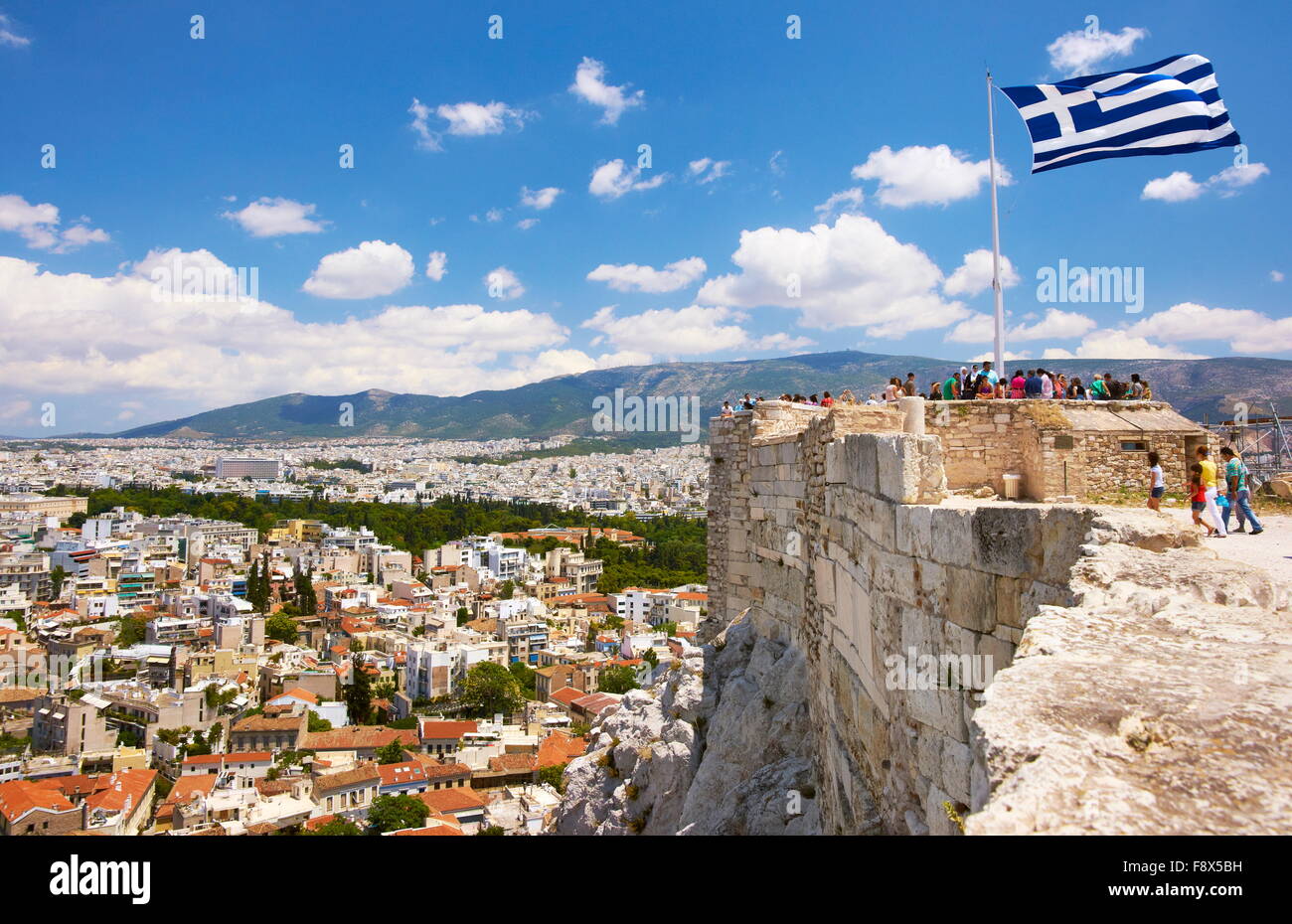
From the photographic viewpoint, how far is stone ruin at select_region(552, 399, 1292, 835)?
1.94 metres

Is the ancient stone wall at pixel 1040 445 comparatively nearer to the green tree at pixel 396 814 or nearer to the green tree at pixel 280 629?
the green tree at pixel 396 814

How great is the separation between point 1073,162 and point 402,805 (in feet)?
104

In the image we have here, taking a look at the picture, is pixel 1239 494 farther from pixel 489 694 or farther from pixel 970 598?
pixel 489 694

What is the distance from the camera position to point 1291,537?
5750 mm

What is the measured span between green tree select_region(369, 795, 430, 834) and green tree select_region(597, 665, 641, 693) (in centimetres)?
1727

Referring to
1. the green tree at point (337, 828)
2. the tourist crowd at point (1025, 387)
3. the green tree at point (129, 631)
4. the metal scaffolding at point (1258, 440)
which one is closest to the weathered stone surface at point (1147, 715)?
the tourist crowd at point (1025, 387)

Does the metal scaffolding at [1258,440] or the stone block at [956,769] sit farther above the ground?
the metal scaffolding at [1258,440]

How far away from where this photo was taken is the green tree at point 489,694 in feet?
170

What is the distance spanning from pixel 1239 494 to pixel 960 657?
Result: 3.86 m

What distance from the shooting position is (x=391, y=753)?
4191cm

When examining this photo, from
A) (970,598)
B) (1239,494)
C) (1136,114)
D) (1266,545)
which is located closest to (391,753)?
(1136,114)

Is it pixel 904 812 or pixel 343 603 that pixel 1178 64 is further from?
pixel 343 603

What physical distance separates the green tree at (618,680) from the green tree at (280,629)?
99.6ft
